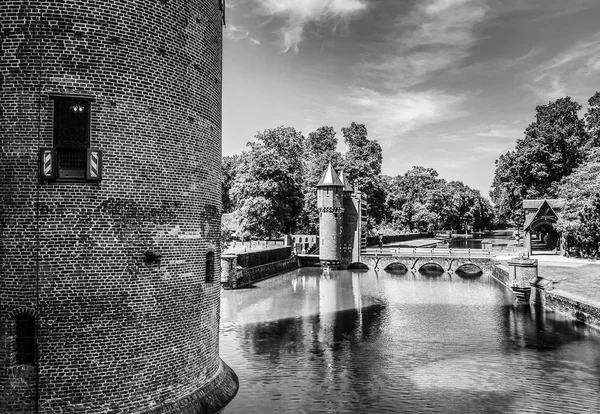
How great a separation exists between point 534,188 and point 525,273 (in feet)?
109

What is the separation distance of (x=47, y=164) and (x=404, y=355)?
1333 cm

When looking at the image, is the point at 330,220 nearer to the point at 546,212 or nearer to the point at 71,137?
the point at 546,212

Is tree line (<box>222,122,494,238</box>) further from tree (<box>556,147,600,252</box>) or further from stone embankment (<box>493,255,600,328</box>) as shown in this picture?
stone embankment (<box>493,255,600,328</box>)

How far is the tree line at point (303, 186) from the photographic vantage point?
50.2 metres

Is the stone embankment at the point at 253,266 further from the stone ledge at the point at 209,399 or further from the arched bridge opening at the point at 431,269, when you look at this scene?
the stone ledge at the point at 209,399

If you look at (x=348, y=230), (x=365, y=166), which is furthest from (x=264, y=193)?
(x=365, y=166)

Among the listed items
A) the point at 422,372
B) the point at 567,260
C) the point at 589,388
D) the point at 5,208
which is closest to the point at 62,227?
the point at 5,208

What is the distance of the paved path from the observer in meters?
23.6

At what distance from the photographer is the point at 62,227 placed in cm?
824

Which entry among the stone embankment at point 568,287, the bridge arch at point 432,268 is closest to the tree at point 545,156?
the bridge arch at point 432,268

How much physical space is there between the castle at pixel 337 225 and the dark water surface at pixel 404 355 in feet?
55.7

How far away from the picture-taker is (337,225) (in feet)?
155

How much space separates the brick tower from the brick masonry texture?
3726cm

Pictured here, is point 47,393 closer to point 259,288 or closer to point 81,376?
point 81,376
